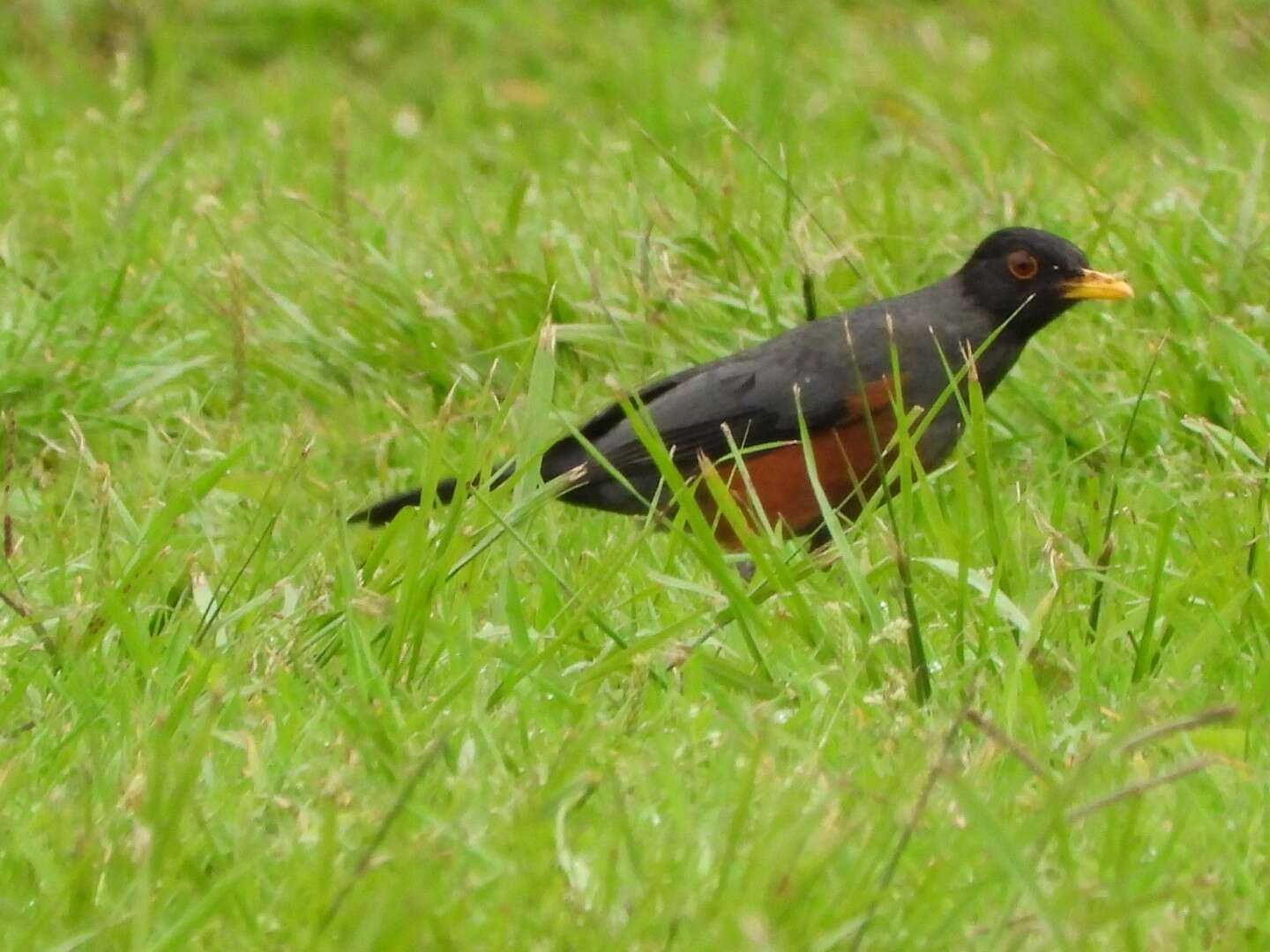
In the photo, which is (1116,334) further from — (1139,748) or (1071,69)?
(1071,69)

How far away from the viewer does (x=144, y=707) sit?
341cm

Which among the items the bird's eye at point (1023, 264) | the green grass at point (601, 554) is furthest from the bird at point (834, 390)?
the green grass at point (601, 554)

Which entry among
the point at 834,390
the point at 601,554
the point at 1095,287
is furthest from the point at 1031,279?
the point at 601,554

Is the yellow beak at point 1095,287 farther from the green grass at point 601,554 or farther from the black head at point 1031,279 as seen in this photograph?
the green grass at point 601,554

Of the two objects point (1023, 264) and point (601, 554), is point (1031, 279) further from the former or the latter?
point (601, 554)

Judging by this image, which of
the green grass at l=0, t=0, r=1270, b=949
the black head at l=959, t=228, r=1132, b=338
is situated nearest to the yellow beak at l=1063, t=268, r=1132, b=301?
the black head at l=959, t=228, r=1132, b=338

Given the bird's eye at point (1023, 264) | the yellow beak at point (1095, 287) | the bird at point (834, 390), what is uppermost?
the bird's eye at point (1023, 264)

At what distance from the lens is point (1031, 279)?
5488 millimetres

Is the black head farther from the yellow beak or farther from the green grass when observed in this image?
the green grass

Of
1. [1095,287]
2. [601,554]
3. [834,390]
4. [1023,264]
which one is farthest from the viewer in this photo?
[1023,264]

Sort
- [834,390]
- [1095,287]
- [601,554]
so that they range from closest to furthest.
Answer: [601,554], [834,390], [1095,287]

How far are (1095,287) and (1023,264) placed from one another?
191mm

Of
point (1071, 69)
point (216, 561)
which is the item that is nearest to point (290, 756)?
Answer: point (216, 561)

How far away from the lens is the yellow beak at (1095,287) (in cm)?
537
